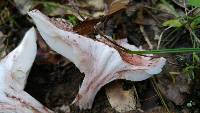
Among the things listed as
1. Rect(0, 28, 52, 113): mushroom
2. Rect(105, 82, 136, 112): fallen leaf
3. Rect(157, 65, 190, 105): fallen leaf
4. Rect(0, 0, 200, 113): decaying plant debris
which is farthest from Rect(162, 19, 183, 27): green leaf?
Rect(0, 28, 52, 113): mushroom

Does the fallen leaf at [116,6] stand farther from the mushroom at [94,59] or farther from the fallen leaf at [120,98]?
the fallen leaf at [120,98]

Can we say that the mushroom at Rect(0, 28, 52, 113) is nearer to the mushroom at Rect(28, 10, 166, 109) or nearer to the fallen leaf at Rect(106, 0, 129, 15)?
the mushroom at Rect(28, 10, 166, 109)

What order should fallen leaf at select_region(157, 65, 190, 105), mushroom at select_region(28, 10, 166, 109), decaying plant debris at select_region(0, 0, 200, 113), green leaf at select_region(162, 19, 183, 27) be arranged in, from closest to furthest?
mushroom at select_region(28, 10, 166, 109) → decaying plant debris at select_region(0, 0, 200, 113) → fallen leaf at select_region(157, 65, 190, 105) → green leaf at select_region(162, 19, 183, 27)

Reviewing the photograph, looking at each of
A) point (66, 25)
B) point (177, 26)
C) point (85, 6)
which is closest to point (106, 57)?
point (66, 25)

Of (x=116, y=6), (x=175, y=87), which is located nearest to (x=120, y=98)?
(x=175, y=87)

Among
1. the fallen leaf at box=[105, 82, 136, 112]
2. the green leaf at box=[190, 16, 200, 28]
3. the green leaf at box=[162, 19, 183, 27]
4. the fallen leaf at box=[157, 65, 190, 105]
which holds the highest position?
the green leaf at box=[190, 16, 200, 28]

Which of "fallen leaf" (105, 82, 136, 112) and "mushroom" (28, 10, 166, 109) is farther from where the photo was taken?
"fallen leaf" (105, 82, 136, 112)

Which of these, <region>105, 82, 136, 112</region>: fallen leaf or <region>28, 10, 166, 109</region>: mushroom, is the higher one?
<region>28, 10, 166, 109</region>: mushroom
